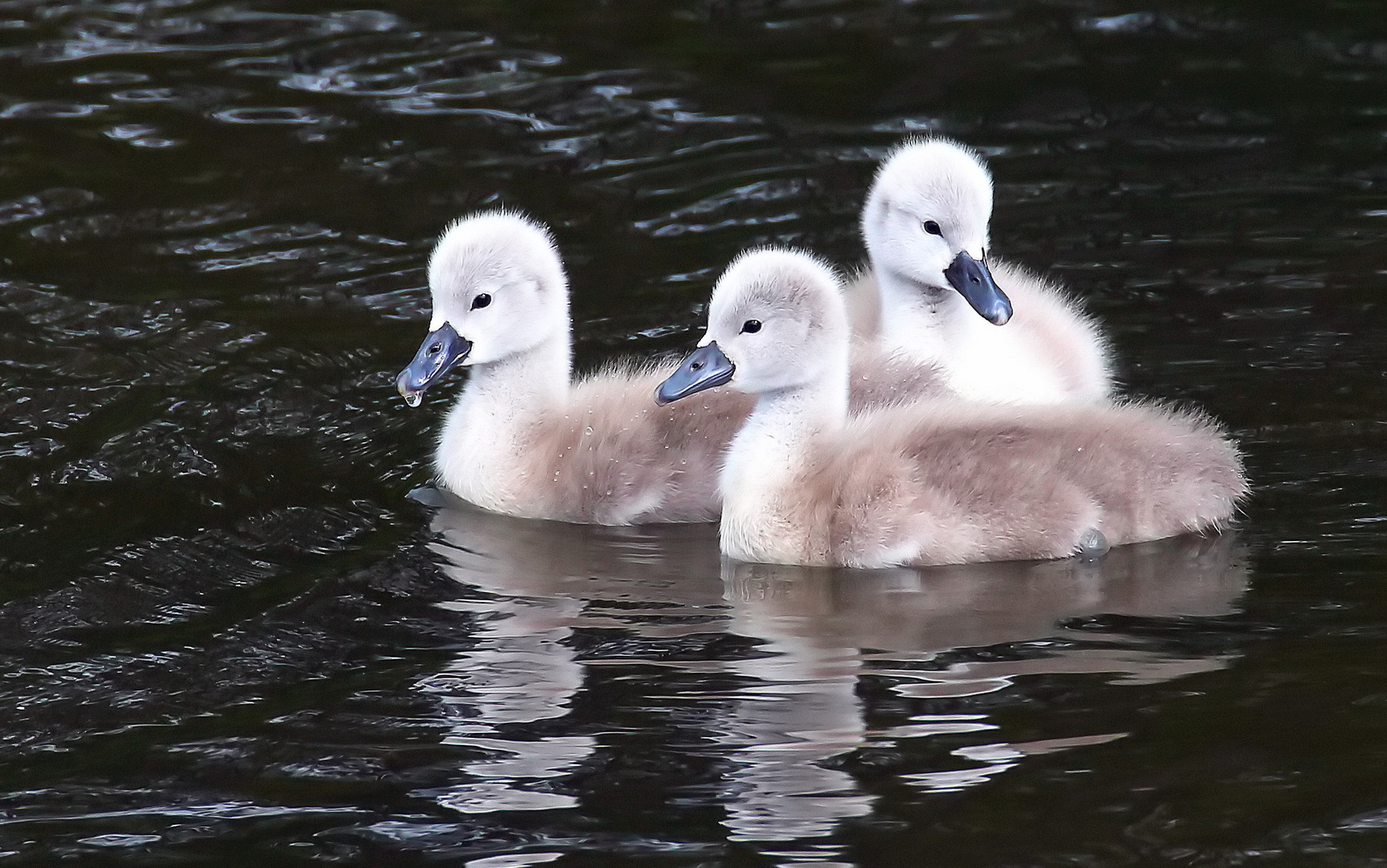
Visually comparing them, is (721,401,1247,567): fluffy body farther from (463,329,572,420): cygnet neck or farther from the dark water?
(463,329,572,420): cygnet neck

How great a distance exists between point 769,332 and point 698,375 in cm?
25

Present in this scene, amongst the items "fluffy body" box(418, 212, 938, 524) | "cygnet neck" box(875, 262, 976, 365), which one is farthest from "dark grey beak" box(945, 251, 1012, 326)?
"fluffy body" box(418, 212, 938, 524)

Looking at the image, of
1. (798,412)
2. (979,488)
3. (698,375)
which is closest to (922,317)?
(798,412)

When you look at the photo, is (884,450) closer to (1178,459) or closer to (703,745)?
(1178,459)

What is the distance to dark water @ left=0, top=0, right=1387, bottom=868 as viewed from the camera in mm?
4633

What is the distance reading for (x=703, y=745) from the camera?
16.0ft

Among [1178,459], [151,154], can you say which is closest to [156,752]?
[1178,459]

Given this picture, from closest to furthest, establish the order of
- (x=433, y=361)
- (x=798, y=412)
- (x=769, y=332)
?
(x=769, y=332) → (x=798, y=412) → (x=433, y=361)

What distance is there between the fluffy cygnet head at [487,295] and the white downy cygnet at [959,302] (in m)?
1.11

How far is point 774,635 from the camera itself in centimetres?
558

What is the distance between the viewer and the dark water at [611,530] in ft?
15.2

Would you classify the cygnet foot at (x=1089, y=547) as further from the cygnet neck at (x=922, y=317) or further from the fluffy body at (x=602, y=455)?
the fluffy body at (x=602, y=455)

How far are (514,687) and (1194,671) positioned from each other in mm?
1655

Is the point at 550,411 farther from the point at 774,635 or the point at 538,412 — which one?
the point at 774,635
